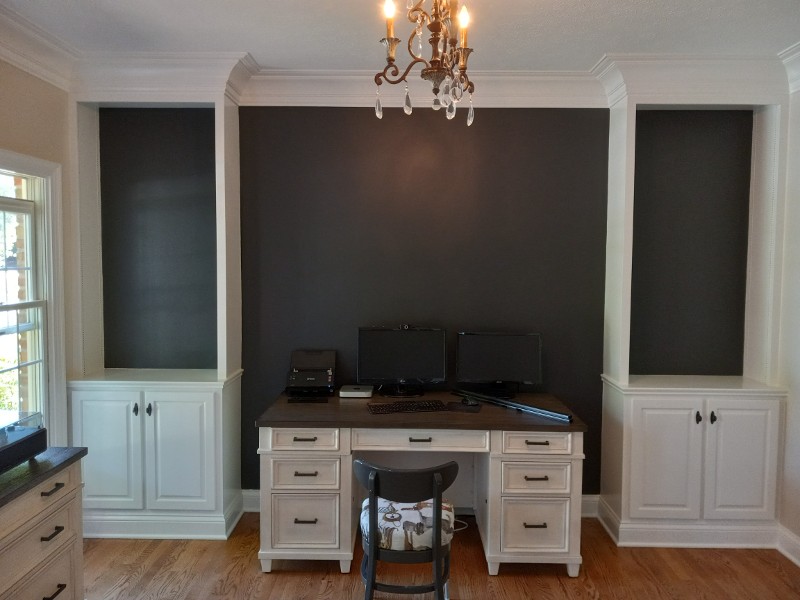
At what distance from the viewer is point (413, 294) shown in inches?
144

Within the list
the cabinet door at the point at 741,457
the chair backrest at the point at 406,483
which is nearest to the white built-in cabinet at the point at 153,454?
the chair backrest at the point at 406,483

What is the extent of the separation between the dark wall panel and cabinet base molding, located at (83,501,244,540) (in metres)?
0.78

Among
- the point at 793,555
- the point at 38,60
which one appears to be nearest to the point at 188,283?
the point at 38,60

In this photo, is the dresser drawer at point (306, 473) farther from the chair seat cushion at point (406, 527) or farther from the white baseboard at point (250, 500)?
the white baseboard at point (250, 500)

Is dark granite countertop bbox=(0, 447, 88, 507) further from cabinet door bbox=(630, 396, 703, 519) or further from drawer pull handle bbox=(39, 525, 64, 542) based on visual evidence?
cabinet door bbox=(630, 396, 703, 519)

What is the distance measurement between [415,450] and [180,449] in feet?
4.69

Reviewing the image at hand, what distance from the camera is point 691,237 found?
11.7 feet

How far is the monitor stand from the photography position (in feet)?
11.3

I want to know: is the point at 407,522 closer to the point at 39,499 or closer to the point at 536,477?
the point at 536,477

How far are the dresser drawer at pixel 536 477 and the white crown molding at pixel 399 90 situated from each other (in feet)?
7.15

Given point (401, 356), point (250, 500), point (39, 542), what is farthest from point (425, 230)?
point (39, 542)

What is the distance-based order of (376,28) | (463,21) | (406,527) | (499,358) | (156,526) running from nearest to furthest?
(463,21), (406,527), (376,28), (156,526), (499,358)

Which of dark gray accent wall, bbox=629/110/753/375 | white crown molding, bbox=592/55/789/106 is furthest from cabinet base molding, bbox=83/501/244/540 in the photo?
white crown molding, bbox=592/55/789/106

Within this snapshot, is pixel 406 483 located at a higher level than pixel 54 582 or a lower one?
higher
